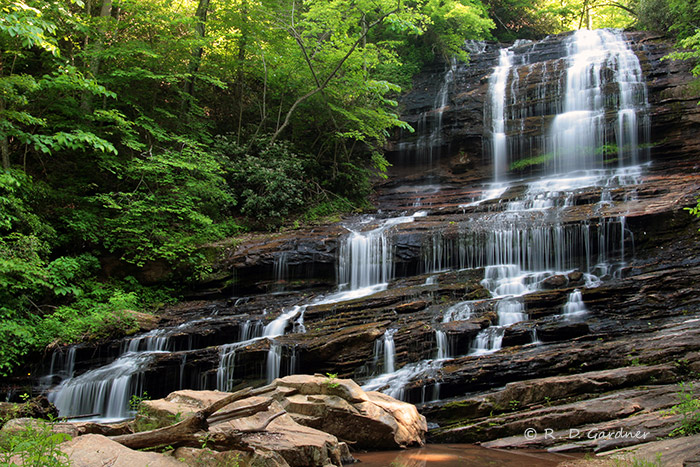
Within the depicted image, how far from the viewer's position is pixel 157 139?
14.8 m

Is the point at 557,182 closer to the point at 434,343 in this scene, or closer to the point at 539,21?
the point at 434,343

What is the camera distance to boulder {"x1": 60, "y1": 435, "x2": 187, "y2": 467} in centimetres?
359

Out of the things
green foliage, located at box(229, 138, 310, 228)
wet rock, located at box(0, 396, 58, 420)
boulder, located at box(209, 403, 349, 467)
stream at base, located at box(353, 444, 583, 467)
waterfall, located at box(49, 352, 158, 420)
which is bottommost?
waterfall, located at box(49, 352, 158, 420)

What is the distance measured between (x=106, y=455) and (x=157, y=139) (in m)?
12.8

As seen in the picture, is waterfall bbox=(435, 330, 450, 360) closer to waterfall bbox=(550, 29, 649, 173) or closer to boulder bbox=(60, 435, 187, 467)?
boulder bbox=(60, 435, 187, 467)

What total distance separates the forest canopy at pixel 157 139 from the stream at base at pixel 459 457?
7.44 metres

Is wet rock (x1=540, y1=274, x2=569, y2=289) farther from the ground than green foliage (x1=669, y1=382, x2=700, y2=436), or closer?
farther from the ground

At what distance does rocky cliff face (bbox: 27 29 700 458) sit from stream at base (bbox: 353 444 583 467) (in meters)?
0.53

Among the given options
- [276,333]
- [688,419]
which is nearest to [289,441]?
[688,419]

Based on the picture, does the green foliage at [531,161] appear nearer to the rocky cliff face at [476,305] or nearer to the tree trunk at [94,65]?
the rocky cliff face at [476,305]

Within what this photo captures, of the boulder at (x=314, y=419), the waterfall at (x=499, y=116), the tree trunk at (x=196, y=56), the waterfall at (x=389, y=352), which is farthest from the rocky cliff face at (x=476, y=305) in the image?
the tree trunk at (x=196, y=56)

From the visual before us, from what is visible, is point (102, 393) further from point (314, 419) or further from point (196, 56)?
point (196, 56)

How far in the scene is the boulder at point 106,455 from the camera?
3.59 metres

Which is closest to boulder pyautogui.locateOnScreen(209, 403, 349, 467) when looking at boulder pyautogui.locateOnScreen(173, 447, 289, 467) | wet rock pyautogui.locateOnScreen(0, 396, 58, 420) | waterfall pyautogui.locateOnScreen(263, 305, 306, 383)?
boulder pyautogui.locateOnScreen(173, 447, 289, 467)
